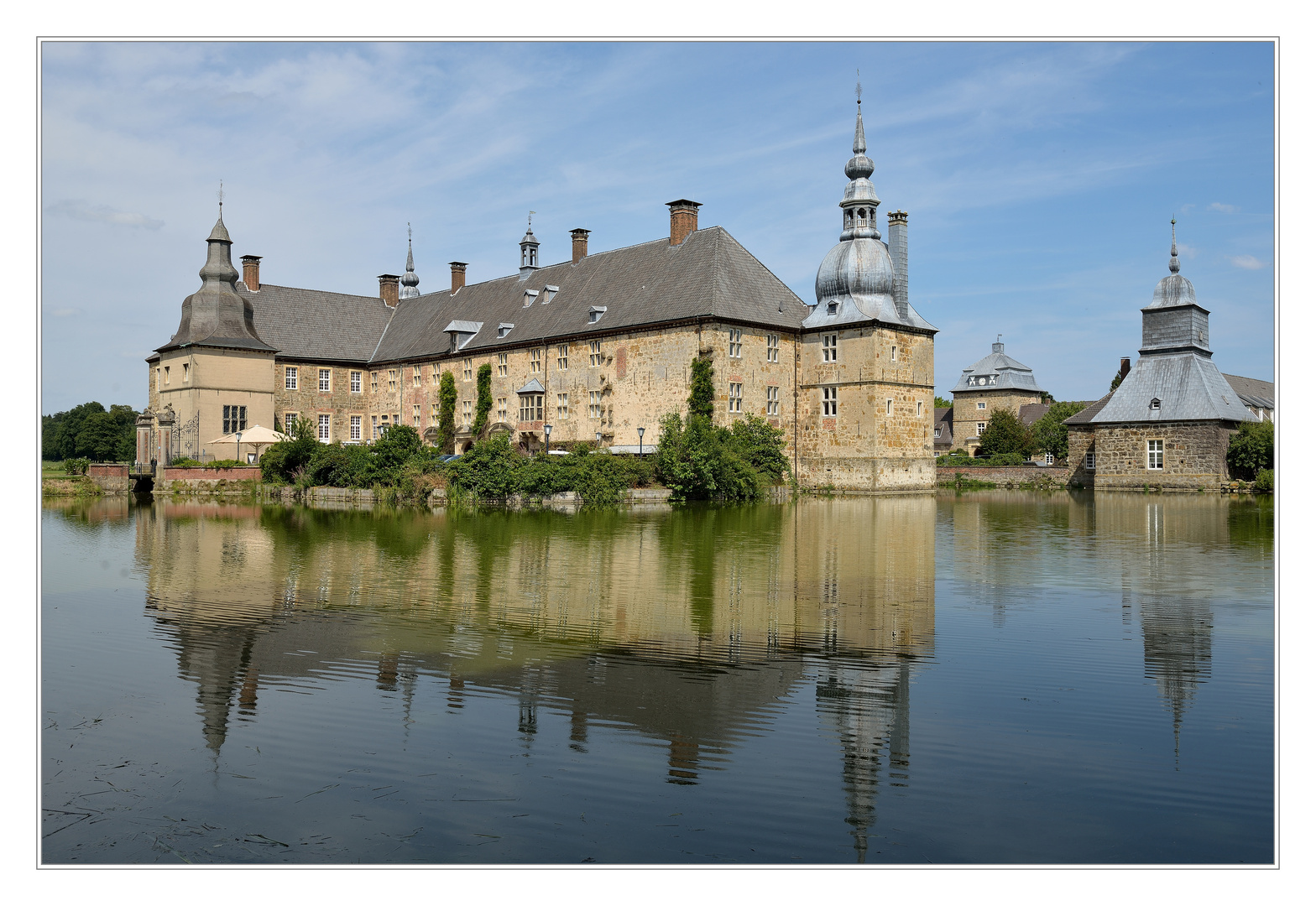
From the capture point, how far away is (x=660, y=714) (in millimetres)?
7668

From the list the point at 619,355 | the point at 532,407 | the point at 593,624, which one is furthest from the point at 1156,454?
the point at 593,624

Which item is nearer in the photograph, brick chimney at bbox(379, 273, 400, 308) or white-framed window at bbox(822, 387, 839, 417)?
white-framed window at bbox(822, 387, 839, 417)

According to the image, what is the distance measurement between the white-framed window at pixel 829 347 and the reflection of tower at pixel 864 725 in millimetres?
36527

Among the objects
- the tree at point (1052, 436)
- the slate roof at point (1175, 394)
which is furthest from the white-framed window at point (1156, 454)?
the tree at point (1052, 436)

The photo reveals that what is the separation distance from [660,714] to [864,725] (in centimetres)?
148

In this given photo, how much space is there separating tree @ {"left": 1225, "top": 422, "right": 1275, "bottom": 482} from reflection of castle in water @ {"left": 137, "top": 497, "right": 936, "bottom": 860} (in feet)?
97.4

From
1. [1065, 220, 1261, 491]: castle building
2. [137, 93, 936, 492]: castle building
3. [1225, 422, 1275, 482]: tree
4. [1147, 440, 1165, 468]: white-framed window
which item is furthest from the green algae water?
[1147, 440, 1165, 468]: white-framed window

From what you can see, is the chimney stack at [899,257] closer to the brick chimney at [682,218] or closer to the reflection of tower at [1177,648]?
the brick chimney at [682,218]

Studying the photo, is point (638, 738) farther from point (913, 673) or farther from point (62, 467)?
point (62, 467)

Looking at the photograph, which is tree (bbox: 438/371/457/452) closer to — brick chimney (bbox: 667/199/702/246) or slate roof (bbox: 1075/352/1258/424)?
brick chimney (bbox: 667/199/702/246)

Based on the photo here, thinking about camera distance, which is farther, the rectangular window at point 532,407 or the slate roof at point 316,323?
the slate roof at point 316,323

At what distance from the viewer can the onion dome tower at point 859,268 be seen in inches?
1753

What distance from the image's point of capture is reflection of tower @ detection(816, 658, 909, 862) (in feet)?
19.4

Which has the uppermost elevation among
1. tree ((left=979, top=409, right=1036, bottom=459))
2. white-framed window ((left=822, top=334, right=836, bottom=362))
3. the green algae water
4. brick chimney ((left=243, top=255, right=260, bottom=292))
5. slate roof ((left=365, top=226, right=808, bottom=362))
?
brick chimney ((left=243, top=255, right=260, bottom=292))
